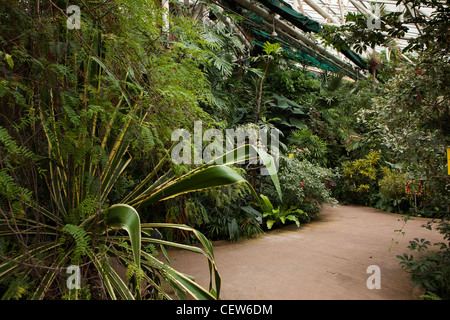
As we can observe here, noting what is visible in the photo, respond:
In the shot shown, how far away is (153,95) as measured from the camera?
138 centimetres

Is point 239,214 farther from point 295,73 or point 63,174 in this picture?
point 295,73

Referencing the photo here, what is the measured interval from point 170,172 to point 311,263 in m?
1.73

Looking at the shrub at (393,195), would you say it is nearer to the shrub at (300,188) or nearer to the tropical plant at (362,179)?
the tropical plant at (362,179)

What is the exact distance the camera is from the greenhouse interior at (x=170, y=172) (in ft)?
3.87

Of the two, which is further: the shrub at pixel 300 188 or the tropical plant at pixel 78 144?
the shrub at pixel 300 188

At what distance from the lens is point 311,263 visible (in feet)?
8.86

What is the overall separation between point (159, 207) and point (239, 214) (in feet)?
4.25

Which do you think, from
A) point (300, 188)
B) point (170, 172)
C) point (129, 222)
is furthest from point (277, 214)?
point (129, 222)

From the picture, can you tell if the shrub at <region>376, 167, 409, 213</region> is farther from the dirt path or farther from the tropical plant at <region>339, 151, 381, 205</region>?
the dirt path

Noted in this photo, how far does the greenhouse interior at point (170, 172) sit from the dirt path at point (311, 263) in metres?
0.02

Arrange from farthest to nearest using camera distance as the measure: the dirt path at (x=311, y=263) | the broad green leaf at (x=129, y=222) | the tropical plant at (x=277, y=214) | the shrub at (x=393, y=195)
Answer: the shrub at (x=393, y=195)
the tropical plant at (x=277, y=214)
the dirt path at (x=311, y=263)
the broad green leaf at (x=129, y=222)

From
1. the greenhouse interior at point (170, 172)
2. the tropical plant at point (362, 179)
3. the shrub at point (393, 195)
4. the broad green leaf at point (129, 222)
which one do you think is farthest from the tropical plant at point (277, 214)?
the broad green leaf at point (129, 222)

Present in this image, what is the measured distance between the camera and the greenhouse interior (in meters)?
1.18
